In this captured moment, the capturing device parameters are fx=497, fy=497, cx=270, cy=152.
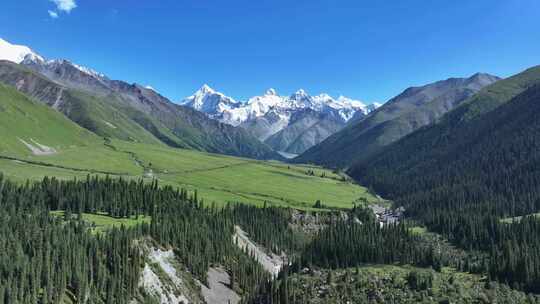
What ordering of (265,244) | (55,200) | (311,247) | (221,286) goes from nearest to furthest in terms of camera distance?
(221,286) → (55,200) → (311,247) → (265,244)

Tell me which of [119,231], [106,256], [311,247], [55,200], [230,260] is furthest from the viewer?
[311,247]

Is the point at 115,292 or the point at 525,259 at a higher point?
the point at 525,259

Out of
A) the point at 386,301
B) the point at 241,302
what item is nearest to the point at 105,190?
the point at 241,302

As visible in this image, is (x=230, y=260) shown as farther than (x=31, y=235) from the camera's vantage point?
Yes

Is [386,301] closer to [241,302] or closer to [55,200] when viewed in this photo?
[241,302]

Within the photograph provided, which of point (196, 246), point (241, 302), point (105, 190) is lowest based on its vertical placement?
point (241, 302)

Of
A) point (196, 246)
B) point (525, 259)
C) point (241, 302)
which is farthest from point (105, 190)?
point (525, 259)

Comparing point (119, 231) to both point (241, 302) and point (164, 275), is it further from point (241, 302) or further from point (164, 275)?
point (241, 302)
